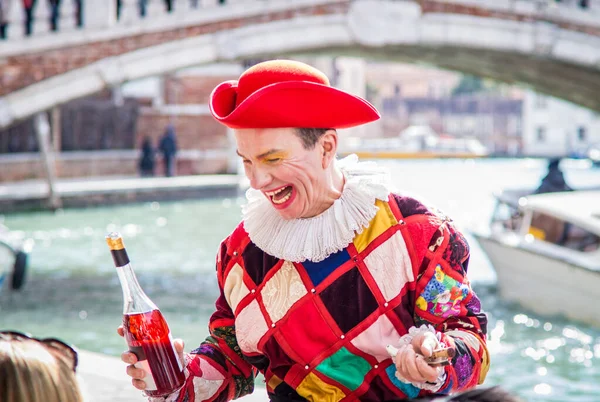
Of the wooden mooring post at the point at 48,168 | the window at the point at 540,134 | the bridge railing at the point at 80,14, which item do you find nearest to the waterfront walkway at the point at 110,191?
the wooden mooring post at the point at 48,168

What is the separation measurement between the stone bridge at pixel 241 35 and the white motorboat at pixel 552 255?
9.60 ft

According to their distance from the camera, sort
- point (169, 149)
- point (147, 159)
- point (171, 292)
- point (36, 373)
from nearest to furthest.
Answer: point (36, 373), point (171, 292), point (147, 159), point (169, 149)

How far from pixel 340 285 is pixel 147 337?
32cm

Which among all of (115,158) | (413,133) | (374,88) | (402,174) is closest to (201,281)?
(115,158)

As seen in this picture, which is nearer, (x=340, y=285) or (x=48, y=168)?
(x=340, y=285)

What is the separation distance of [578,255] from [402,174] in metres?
19.7

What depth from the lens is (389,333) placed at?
1.67m

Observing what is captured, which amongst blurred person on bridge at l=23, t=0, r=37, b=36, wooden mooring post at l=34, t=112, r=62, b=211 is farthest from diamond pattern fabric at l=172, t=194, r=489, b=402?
wooden mooring post at l=34, t=112, r=62, b=211

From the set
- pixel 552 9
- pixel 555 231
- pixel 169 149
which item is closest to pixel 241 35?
pixel 552 9

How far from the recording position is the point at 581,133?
42156 mm

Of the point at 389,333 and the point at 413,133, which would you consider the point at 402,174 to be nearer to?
the point at 413,133

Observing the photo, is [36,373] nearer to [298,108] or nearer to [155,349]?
[155,349]

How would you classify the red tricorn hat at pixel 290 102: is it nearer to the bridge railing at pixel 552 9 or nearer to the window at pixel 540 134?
the bridge railing at pixel 552 9

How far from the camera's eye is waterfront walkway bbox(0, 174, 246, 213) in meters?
13.7
